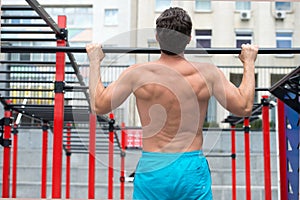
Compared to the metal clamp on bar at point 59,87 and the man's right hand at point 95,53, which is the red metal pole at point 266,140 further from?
the man's right hand at point 95,53

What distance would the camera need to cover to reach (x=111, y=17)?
2012cm

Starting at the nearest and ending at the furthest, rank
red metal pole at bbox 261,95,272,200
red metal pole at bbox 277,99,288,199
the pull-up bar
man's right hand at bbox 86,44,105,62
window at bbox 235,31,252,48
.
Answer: man's right hand at bbox 86,44,105,62 → the pull-up bar → red metal pole at bbox 261,95,272,200 → red metal pole at bbox 277,99,288,199 → window at bbox 235,31,252,48

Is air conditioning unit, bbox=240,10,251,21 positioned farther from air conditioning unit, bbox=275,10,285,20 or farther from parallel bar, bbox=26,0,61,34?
parallel bar, bbox=26,0,61,34

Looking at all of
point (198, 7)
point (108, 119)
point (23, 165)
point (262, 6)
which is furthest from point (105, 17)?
point (108, 119)

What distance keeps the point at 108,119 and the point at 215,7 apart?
13.2 metres

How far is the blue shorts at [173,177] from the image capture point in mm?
2367

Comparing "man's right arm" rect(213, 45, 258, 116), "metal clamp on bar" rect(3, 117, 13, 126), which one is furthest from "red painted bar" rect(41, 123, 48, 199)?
"man's right arm" rect(213, 45, 258, 116)

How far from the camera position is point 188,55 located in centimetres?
302

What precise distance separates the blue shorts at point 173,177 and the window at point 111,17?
1791 centimetres

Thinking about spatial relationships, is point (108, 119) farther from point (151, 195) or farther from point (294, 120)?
point (151, 195)

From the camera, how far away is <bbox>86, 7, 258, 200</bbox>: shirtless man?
93.8 inches

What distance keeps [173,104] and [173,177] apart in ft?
1.03

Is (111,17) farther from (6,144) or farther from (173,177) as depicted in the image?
(173,177)

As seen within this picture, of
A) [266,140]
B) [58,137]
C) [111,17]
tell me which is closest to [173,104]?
[58,137]
